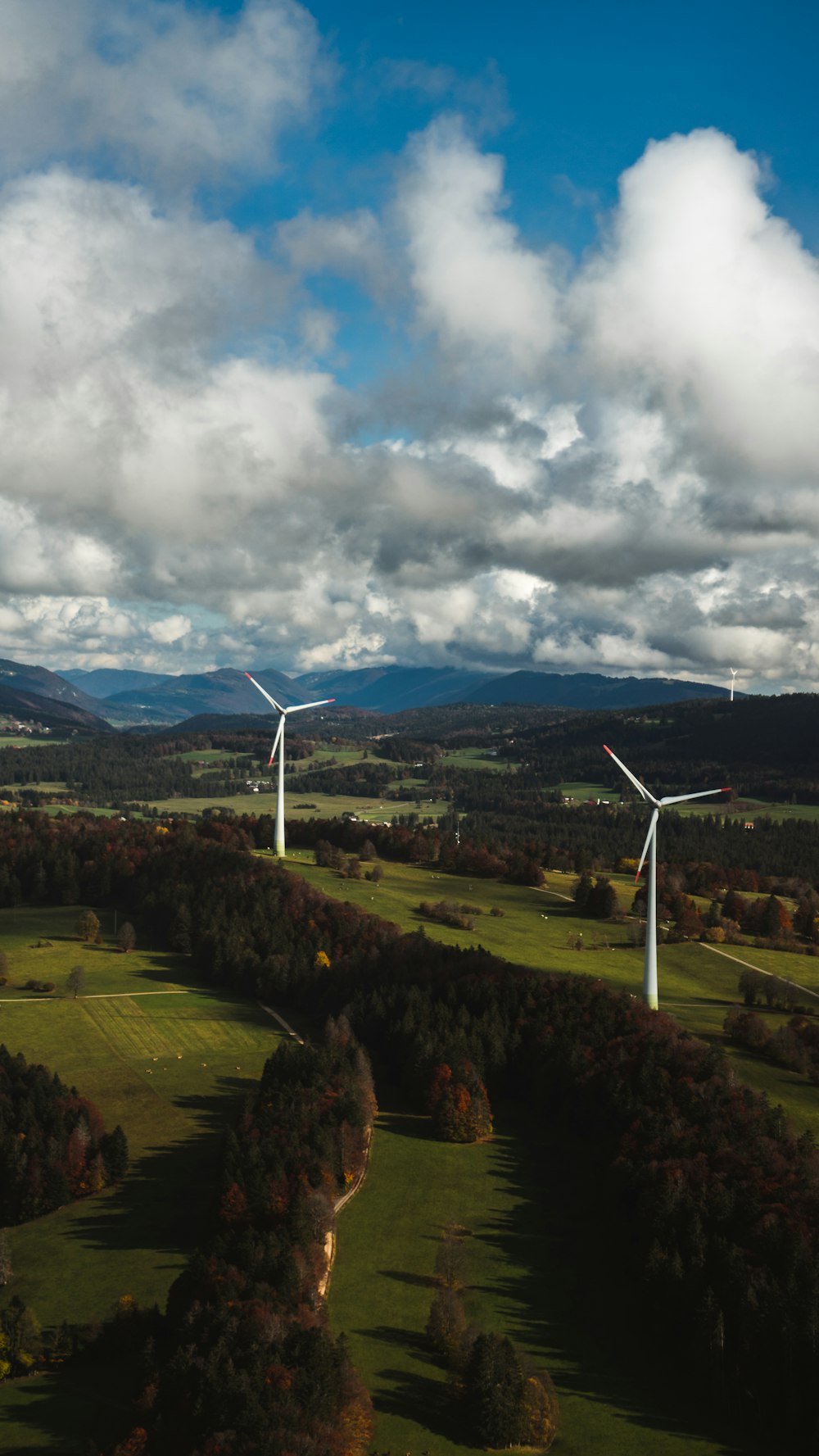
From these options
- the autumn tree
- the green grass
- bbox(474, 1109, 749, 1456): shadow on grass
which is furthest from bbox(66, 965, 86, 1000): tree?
the autumn tree

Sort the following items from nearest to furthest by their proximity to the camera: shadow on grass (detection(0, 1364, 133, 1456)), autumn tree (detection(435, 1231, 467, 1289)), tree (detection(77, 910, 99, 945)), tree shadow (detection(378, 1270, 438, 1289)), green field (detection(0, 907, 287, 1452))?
shadow on grass (detection(0, 1364, 133, 1456)) → green field (detection(0, 907, 287, 1452)) → autumn tree (detection(435, 1231, 467, 1289)) → tree shadow (detection(378, 1270, 438, 1289)) → tree (detection(77, 910, 99, 945))

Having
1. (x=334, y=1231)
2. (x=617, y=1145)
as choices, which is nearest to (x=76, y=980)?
(x=334, y=1231)

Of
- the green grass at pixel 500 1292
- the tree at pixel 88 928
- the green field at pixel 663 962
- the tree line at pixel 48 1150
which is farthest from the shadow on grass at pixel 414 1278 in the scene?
the tree at pixel 88 928

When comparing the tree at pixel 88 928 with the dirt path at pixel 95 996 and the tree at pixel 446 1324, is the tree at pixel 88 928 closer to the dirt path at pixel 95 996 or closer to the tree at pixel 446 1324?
the dirt path at pixel 95 996

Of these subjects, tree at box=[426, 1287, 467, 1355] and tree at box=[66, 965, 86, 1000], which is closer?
tree at box=[426, 1287, 467, 1355]

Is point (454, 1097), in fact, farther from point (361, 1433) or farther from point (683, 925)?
point (683, 925)

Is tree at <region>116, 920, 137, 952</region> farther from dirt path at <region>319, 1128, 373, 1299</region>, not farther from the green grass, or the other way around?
dirt path at <region>319, 1128, 373, 1299</region>
